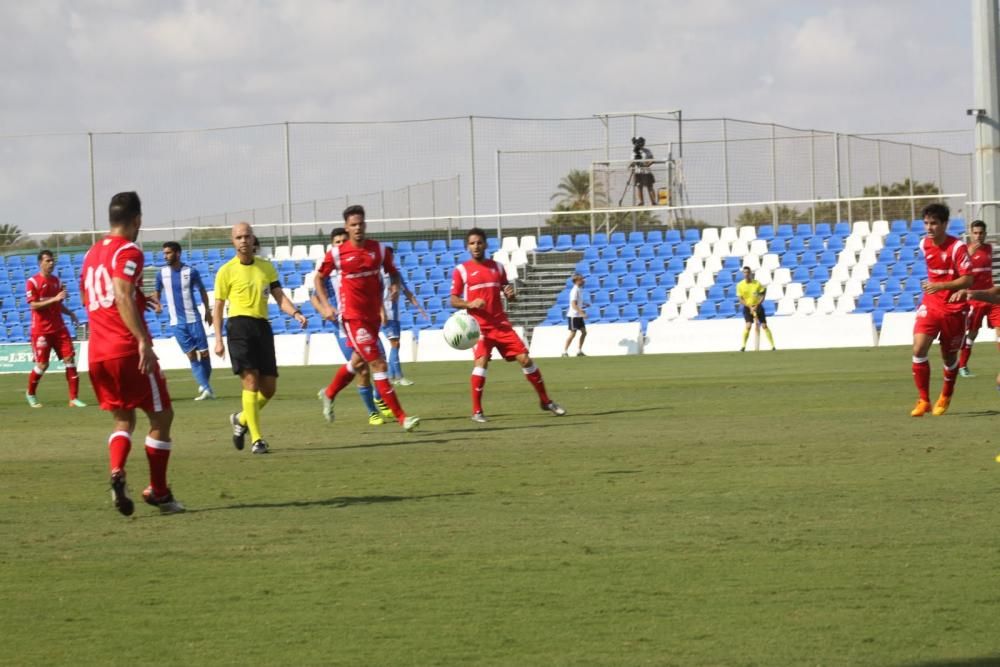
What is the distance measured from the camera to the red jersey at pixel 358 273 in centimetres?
1427

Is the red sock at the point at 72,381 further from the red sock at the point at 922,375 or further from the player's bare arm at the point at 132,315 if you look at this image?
the player's bare arm at the point at 132,315

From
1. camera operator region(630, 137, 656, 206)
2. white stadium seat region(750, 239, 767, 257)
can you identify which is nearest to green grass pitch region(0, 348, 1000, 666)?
white stadium seat region(750, 239, 767, 257)

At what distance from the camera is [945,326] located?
556 inches

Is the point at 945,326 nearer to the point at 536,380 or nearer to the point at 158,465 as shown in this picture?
the point at 536,380

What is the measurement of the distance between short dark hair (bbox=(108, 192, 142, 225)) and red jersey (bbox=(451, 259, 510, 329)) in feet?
23.6

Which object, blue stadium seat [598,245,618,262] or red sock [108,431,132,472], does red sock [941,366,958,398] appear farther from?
blue stadium seat [598,245,618,262]

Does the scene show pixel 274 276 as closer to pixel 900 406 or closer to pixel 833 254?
pixel 900 406

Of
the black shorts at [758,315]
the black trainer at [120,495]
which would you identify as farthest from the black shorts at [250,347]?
the black shorts at [758,315]

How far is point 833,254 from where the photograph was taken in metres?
37.9

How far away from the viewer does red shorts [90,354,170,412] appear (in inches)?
344

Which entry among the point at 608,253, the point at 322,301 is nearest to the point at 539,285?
the point at 608,253

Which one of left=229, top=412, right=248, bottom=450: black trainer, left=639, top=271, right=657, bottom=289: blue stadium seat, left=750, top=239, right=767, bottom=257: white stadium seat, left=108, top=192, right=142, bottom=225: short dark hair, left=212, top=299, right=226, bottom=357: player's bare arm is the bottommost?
left=229, top=412, right=248, bottom=450: black trainer

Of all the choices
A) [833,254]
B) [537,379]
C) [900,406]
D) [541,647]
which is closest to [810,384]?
[900,406]

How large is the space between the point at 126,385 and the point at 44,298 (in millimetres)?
12585
